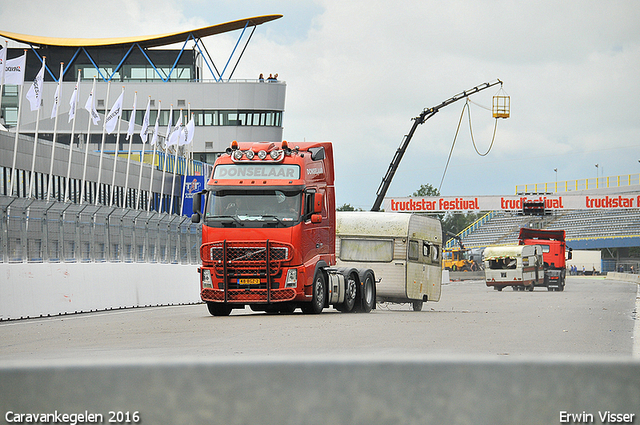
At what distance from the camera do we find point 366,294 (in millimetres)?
21125

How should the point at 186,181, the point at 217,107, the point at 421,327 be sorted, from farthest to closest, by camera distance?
the point at 217,107
the point at 186,181
the point at 421,327

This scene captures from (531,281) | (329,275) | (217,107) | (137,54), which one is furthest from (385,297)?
(137,54)

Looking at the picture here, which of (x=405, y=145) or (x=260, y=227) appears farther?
(x=405, y=145)

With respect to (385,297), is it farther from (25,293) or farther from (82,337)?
(82,337)

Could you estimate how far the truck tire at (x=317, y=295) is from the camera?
18.7 meters

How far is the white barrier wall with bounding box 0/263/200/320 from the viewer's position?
58.2 ft

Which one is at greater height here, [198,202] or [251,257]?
[198,202]

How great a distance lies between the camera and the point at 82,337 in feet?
42.3

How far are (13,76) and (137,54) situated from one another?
5388 centimetres

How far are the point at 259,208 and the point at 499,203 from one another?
177 feet

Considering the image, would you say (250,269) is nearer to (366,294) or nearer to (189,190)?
(366,294)

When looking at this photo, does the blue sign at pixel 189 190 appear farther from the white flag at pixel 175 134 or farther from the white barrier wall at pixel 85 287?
the white barrier wall at pixel 85 287

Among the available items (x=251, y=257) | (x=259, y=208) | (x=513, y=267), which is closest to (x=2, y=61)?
(x=259, y=208)

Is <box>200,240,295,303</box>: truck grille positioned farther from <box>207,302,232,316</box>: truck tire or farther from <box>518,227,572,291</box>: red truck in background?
<box>518,227,572,291</box>: red truck in background
